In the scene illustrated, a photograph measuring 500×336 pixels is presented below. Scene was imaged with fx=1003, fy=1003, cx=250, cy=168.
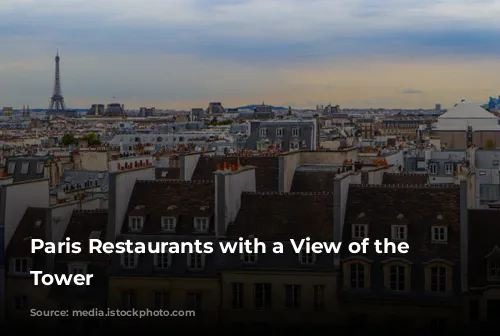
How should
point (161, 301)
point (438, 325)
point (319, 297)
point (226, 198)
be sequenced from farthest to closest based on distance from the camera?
point (226, 198) < point (161, 301) < point (319, 297) < point (438, 325)

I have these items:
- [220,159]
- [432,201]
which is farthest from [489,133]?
[432,201]

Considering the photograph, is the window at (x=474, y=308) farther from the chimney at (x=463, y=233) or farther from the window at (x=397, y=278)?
the window at (x=397, y=278)

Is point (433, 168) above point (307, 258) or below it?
above

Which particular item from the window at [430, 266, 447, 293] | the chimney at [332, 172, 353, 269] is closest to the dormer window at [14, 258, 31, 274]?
the chimney at [332, 172, 353, 269]

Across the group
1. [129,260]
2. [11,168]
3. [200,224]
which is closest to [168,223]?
[200,224]

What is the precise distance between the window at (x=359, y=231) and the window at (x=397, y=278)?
4.22ft

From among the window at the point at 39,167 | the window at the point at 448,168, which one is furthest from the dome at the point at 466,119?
the window at the point at 39,167

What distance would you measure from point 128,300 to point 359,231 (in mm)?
6079

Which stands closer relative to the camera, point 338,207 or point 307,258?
point 307,258

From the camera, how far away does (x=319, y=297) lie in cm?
2425

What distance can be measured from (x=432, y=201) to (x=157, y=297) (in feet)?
24.2

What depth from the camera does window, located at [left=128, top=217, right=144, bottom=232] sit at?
86.3 ft

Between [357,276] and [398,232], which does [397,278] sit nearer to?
[357,276]

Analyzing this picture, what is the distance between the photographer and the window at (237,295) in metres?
24.6
